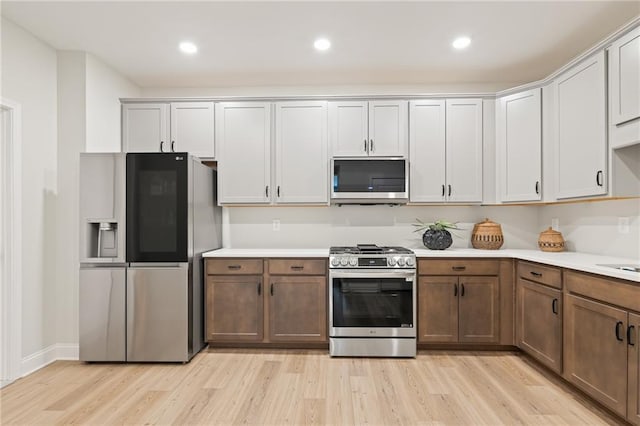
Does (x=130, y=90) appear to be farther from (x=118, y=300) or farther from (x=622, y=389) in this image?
(x=622, y=389)

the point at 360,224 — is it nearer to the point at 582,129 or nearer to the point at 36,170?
the point at 582,129

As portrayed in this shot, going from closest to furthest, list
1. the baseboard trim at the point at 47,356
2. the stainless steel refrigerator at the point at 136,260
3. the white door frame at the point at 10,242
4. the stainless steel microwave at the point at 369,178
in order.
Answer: the white door frame at the point at 10,242 < the baseboard trim at the point at 47,356 < the stainless steel refrigerator at the point at 136,260 < the stainless steel microwave at the point at 369,178

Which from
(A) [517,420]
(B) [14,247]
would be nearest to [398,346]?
(A) [517,420]

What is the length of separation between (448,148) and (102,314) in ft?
11.5

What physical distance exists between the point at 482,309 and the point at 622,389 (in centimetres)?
122

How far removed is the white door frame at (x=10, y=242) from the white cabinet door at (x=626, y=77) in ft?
14.3

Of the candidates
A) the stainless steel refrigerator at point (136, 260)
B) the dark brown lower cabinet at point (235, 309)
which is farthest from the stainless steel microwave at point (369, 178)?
the stainless steel refrigerator at point (136, 260)

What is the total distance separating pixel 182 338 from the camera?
3002 mm

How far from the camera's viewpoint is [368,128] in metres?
3.57

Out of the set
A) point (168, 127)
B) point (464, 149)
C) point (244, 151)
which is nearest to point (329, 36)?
point (244, 151)

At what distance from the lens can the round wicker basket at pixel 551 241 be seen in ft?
10.8

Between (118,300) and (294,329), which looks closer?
(118,300)

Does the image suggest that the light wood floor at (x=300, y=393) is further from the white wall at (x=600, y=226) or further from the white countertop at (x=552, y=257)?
the white wall at (x=600, y=226)

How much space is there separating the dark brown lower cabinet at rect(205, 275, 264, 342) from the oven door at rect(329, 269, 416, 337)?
691mm
